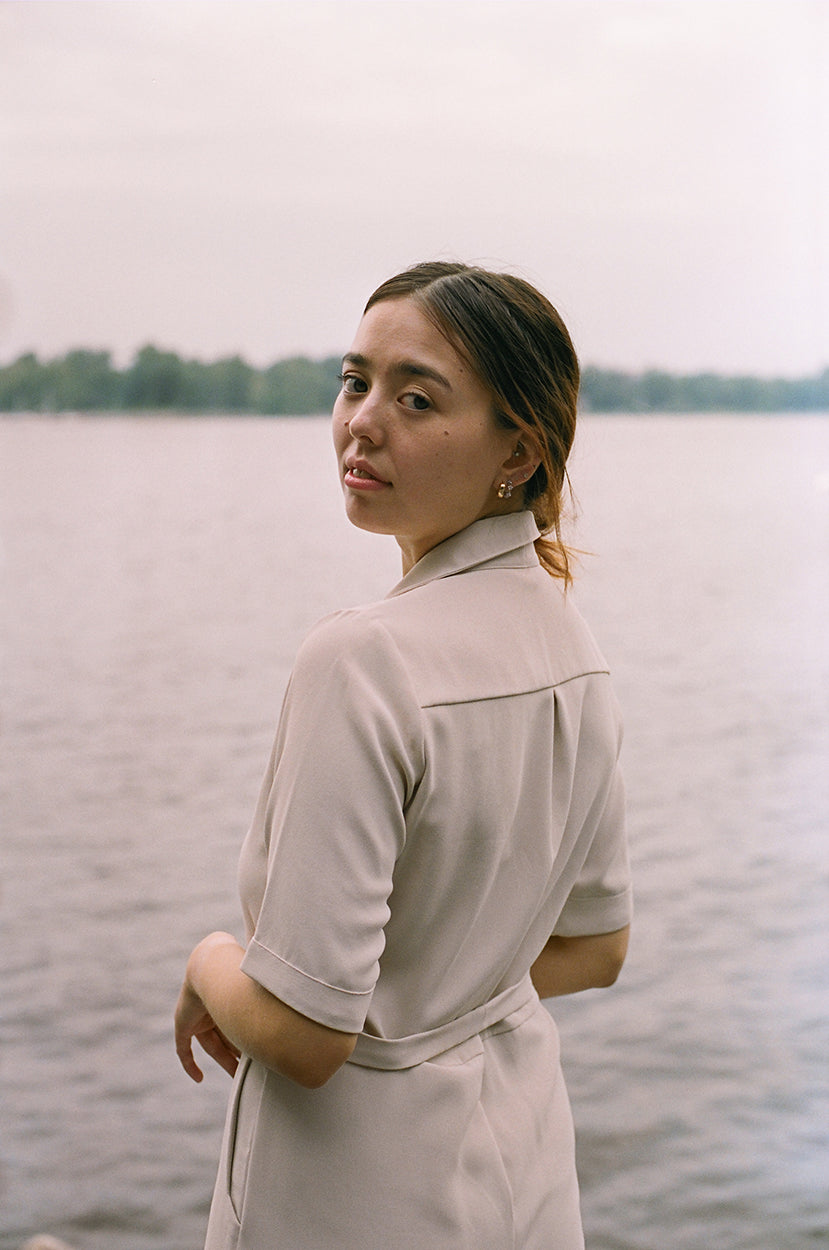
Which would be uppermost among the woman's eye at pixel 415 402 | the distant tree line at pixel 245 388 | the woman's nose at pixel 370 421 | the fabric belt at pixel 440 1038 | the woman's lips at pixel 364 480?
the woman's eye at pixel 415 402

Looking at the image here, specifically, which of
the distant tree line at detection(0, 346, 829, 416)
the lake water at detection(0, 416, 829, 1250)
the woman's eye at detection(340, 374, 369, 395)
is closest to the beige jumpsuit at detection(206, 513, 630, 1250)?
the woman's eye at detection(340, 374, 369, 395)

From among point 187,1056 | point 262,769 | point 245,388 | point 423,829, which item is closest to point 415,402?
point 423,829

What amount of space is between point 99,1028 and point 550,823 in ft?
9.23

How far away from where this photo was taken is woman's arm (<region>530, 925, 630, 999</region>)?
0.94m

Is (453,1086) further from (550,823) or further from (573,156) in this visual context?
(573,156)

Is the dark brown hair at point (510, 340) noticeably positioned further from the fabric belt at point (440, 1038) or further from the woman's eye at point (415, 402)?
the fabric belt at point (440, 1038)

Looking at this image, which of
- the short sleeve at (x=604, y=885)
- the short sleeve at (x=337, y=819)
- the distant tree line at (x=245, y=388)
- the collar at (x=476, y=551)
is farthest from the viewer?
the distant tree line at (x=245, y=388)

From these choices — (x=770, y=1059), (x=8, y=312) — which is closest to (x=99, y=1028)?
(x=770, y=1059)

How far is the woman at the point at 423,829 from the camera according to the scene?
2.21 ft

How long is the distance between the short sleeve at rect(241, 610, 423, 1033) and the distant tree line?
128 inches

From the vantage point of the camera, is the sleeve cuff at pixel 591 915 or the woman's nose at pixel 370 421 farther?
the sleeve cuff at pixel 591 915

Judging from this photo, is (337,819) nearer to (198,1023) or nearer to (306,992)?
(306,992)

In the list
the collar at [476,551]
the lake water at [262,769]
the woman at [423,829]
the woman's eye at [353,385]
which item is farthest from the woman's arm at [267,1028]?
the lake water at [262,769]

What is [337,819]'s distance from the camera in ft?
2.19
